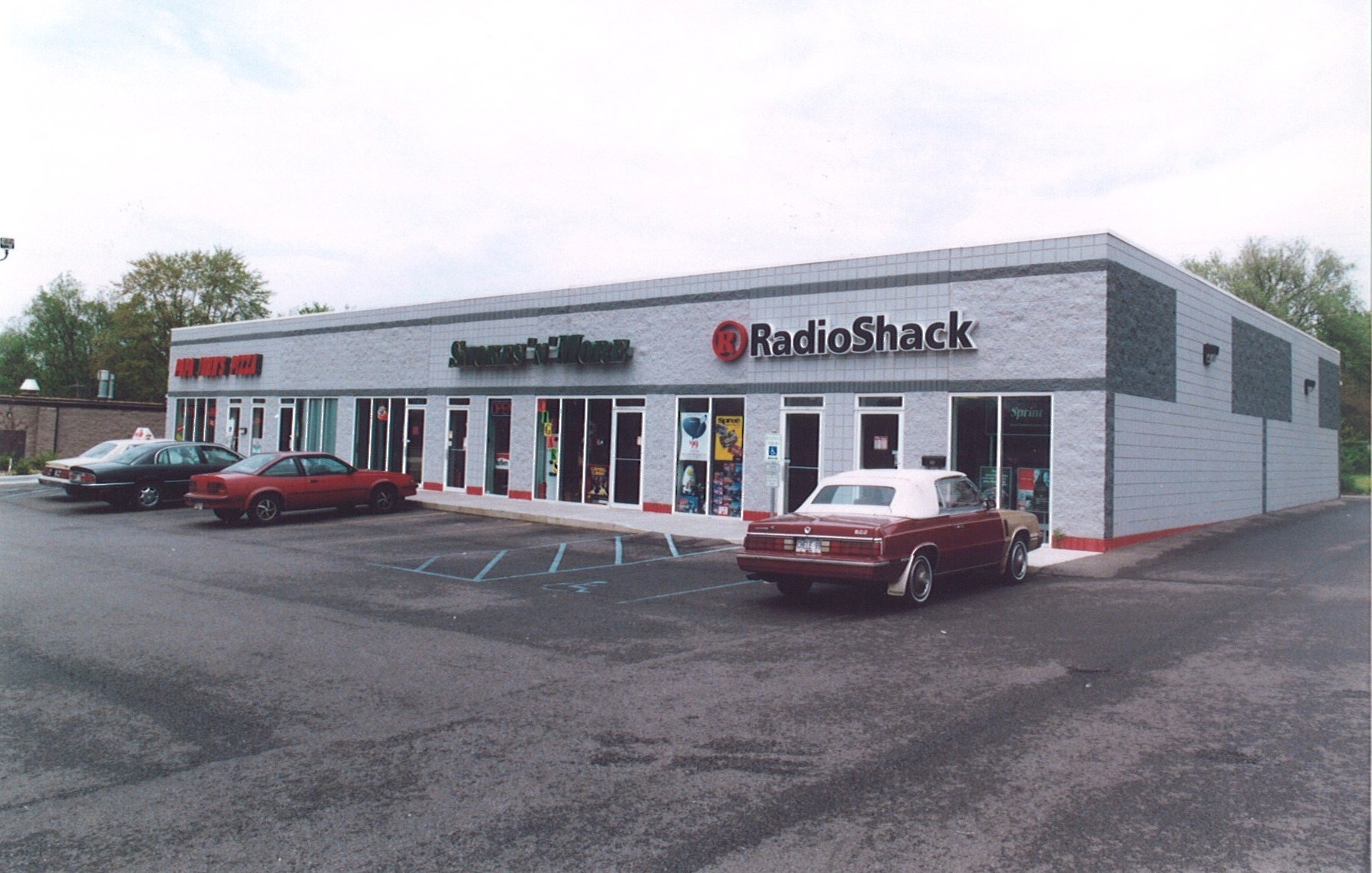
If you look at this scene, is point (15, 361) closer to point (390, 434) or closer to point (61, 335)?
point (61, 335)

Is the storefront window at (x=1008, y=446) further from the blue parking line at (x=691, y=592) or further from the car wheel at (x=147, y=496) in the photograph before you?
the car wheel at (x=147, y=496)

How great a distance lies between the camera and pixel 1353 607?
10844mm

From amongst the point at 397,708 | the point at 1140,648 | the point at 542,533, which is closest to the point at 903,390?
the point at 542,533

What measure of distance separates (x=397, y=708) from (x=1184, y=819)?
4.72m

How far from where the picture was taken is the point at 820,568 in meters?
10.4

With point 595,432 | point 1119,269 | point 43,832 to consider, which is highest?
point 1119,269

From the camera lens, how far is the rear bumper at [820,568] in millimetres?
10188

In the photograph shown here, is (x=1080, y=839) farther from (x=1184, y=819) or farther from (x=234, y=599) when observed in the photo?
(x=234, y=599)

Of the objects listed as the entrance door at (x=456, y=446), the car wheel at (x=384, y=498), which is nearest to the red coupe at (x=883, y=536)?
the car wheel at (x=384, y=498)

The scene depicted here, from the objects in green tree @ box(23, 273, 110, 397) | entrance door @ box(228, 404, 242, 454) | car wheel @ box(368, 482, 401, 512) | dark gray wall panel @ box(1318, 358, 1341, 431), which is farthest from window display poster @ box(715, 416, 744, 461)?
green tree @ box(23, 273, 110, 397)

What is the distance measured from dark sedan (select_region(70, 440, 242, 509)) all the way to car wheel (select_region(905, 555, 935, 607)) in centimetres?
1841

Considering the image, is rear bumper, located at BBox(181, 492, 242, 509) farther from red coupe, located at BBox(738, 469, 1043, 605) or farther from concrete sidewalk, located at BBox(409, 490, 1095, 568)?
red coupe, located at BBox(738, 469, 1043, 605)

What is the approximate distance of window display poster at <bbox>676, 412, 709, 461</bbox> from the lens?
69.8 feet

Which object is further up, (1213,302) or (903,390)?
(1213,302)
